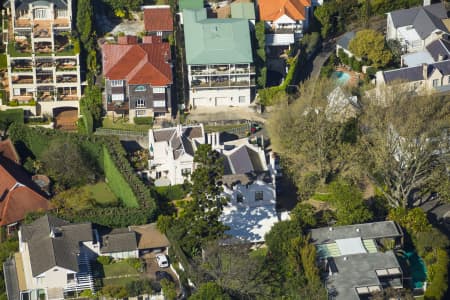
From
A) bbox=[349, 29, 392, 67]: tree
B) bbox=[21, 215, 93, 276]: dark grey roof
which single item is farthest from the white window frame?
bbox=[349, 29, 392, 67]: tree

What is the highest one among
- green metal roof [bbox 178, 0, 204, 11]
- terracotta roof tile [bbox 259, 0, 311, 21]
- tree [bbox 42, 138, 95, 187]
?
green metal roof [bbox 178, 0, 204, 11]

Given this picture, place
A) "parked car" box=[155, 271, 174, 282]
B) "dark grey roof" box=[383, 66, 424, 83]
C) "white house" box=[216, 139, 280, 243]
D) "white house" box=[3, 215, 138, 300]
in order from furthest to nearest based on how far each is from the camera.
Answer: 1. "dark grey roof" box=[383, 66, 424, 83]
2. "white house" box=[216, 139, 280, 243]
3. "parked car" box=[155, 271, 174, 282]
4. "white house" box=[3, 215, 138, 300]

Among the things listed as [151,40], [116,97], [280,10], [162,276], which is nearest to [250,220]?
[162,276]

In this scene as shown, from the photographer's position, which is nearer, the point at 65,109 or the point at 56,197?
the point at 56,197

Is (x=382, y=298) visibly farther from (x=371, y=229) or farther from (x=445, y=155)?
(x=445, y=155)

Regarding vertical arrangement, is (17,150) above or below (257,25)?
below

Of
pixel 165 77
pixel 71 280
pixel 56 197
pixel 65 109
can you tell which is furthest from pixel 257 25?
pixel 71 280

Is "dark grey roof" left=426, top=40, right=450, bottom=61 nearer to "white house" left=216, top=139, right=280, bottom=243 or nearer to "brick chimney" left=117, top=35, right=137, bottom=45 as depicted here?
"white house" left=216, top=139, right=280, bottom=243

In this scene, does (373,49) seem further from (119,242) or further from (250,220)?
(119,242)
